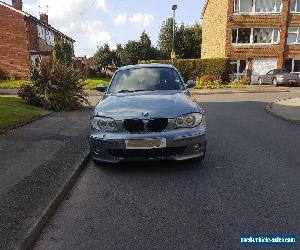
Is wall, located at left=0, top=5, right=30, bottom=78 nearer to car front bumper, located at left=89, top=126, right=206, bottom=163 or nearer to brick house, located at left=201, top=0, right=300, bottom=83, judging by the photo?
brick house, located at left=201, top=0, right=300, bottom=83

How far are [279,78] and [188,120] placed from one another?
28.1 meters

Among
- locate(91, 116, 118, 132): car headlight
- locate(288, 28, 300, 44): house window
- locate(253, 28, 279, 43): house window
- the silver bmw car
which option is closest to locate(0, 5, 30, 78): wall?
locate(253, 28, 279, 43): house window

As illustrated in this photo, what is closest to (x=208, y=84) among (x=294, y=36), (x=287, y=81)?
(x=287, y=81)

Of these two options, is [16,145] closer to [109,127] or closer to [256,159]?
[109,127]

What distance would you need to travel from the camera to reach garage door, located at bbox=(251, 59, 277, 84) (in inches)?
1384

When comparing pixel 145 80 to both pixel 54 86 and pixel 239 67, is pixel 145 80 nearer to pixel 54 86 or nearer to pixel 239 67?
pixel 54 86

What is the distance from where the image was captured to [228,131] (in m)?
9.23

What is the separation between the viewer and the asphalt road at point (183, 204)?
11.5 ft

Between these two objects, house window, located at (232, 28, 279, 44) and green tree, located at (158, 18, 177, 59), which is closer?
house window, located at (232, 28, 279, 44)

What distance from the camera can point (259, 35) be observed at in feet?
116

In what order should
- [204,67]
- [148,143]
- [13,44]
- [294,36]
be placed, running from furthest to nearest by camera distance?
[13,44] < [294,36] < [204,67] < [148,143]

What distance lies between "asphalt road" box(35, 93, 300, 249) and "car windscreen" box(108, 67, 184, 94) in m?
1.63

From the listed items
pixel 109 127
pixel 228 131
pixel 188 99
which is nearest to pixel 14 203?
pixel 109 127

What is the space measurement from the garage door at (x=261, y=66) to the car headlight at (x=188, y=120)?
31.5 metres
